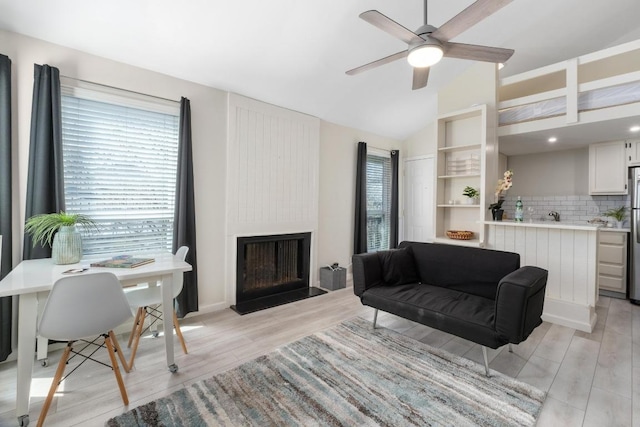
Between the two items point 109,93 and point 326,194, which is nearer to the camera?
A: point 109,93

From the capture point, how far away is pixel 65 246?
2.12 metres

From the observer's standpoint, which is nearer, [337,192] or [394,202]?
[337,192]

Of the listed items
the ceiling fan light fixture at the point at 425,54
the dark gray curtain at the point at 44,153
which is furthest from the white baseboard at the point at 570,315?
Result: the dark gray curtain at the point at 44,153

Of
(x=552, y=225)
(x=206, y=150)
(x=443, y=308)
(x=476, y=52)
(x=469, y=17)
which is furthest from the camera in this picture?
(x=206, y=150)

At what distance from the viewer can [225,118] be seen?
342 centimetres

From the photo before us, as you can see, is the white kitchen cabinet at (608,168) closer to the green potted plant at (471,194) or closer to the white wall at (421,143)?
the green potted plant at (471,194)

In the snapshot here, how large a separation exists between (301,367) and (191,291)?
5.20 ft

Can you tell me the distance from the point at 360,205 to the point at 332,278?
1403 mm

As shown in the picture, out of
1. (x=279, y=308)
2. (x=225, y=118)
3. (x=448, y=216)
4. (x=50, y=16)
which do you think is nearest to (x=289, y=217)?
(x=279, y=308)

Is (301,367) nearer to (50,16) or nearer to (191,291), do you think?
(191,291)

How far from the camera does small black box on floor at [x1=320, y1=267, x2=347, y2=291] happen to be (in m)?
4.29

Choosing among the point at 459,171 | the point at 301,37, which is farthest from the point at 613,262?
the point at 301,37

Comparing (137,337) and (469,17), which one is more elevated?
(469,17)

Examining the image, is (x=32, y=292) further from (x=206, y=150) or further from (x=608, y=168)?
(x=608, y=168)
